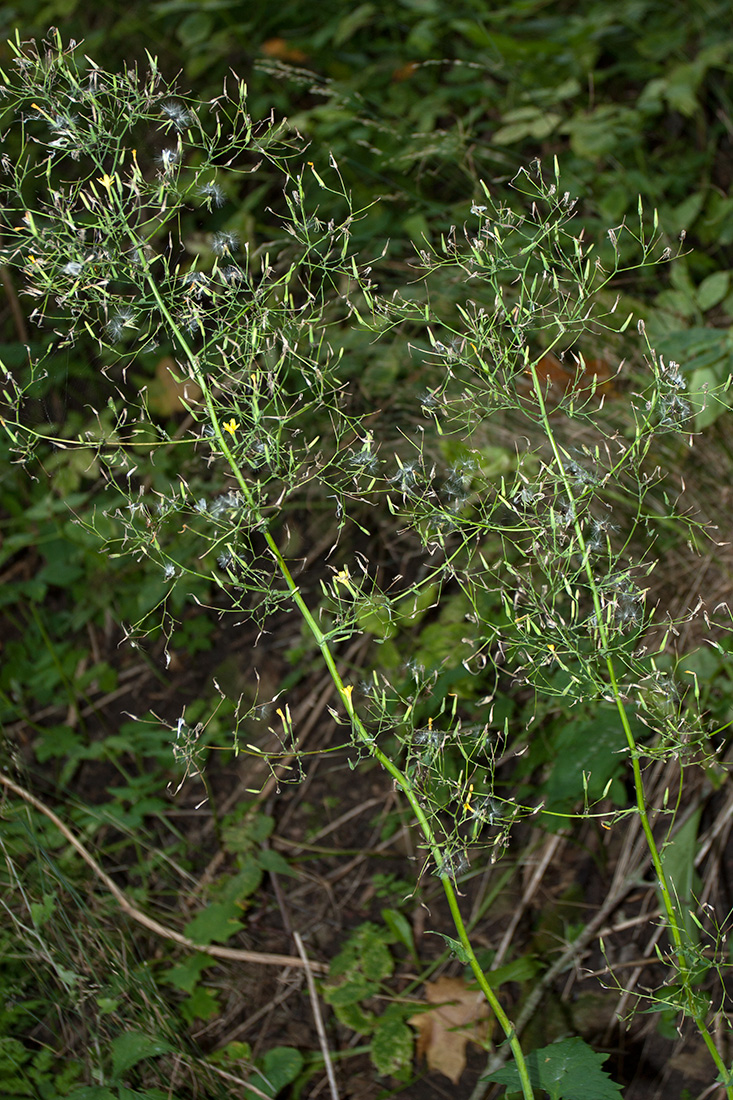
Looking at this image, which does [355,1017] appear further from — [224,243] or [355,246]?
[355,246]

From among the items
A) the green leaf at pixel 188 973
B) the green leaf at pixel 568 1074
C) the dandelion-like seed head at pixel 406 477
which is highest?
the dandelion-like seed head at pixel 406 477

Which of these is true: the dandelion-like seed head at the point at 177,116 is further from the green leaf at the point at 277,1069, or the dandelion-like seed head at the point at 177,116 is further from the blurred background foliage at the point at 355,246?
the green leaf at the point at 277,1069

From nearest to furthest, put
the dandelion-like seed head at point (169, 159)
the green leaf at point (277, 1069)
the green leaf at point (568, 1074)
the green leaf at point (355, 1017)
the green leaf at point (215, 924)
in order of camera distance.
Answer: the dandelion-like seed head at point (169, 159) → the green leaf at point (568, 1074) → the green leaf at point (277, 1069) → the green leaf at point (355, 1017) → the green leaf at point (215, 924)

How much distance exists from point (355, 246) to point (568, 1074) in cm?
Result: 205

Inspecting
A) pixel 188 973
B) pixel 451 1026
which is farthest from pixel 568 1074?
pixel 188 973

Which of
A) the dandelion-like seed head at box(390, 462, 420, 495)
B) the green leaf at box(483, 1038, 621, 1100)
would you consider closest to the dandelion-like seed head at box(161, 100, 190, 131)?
the dandelion-like seed head at box(390, 462, 420, 495)

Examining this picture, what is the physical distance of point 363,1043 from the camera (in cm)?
175

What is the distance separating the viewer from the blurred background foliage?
166 centimetres

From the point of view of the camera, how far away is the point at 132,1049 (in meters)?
1.38

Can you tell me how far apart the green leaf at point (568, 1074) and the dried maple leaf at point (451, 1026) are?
0.55 meters

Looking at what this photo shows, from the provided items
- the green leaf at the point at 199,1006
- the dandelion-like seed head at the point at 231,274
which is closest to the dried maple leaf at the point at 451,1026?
the green leaf at the point at 199,1006

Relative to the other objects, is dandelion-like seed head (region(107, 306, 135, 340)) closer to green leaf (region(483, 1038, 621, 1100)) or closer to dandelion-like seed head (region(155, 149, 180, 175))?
dandelion-like seed head (region(155, 149, 180, 175))

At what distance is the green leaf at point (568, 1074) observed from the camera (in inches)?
40.7

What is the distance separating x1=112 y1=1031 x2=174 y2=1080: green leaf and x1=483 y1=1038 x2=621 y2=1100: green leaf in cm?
55
